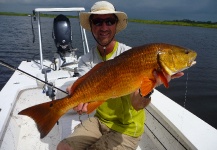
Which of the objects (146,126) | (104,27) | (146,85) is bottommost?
(146,126)

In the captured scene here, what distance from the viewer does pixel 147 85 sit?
2.26 meters

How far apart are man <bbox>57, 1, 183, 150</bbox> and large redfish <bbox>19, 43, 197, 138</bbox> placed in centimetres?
60

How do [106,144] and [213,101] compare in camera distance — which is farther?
[213,101]

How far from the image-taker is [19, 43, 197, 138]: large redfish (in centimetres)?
226

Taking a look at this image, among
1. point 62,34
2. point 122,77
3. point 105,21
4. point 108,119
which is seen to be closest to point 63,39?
point 62,34

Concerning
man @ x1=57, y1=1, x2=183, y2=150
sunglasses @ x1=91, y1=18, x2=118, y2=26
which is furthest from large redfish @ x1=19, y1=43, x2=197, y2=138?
sunglasses @ x1=91, y1=18, x2=118, y2=26

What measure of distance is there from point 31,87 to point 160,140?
2966 millimetres

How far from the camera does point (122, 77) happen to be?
7.57 ft

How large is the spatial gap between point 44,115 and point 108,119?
104 centimetres

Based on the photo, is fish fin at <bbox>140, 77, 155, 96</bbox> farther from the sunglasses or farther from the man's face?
the sunglasses

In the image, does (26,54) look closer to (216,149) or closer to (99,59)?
(99,59)

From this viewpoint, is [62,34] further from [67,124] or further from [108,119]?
[108,119]

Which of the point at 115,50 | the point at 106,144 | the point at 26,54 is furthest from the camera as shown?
the point at 26,54

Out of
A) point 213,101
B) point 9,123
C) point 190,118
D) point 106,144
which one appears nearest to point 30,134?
point 9,123
